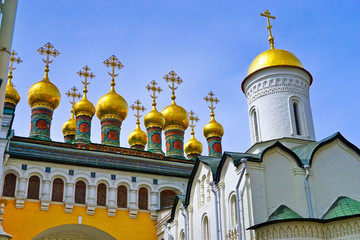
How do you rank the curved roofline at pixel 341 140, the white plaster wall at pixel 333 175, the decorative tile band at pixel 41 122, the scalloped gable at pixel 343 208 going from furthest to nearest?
the decorative tile band at pixel 41 122 → the curved roofline at pixel 341 140 → the white plaster wall at pixel 333 175 → the scalloped gable at pixel 343 208

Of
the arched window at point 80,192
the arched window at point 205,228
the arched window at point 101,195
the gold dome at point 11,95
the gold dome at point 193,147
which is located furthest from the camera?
the gold dome at point 193,147

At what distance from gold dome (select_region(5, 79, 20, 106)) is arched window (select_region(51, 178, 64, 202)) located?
7.42m

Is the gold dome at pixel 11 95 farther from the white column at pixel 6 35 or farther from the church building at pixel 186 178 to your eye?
the white column at pixel 6 35

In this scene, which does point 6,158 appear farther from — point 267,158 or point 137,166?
point 267,158

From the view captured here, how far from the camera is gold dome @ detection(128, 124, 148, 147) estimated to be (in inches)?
1041

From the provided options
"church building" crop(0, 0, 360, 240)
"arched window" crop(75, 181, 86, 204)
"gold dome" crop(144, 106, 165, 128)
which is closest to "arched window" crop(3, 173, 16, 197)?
"church building" crop(0, 0, 360, 240)

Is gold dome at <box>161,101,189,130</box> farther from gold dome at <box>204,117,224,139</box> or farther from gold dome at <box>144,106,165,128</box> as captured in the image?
gold dome at <box>204,117,224,139</box>

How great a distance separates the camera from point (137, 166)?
19281 mm

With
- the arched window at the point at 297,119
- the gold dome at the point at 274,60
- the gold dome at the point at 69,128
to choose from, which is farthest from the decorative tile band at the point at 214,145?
the arched window at the point at 297,119

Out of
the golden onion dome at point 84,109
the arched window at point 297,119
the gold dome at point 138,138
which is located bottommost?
the arched window at point 297,119

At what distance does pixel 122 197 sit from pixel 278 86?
24.9 ft

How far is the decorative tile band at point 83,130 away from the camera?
22.8 meters

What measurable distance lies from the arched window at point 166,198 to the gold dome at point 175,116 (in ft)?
22.3

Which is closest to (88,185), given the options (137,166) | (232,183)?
(137,166)
